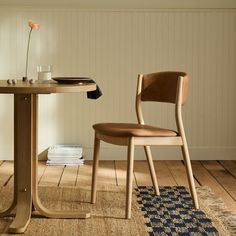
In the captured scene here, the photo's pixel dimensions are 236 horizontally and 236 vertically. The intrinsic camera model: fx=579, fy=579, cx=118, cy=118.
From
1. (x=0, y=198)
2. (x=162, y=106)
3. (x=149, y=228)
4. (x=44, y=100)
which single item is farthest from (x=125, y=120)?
(x=149, y=228)

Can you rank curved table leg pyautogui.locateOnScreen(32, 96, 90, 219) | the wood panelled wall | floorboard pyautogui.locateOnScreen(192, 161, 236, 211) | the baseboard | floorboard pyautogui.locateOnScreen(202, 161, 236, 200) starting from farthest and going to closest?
the baseboard → the wood panelled wall → floorboard pyautogui.locateOnScreen(202, 161, 236, 200) → floorboard pyautogui.locateOnScreen(192, 161, 236, 211) → curved table leg pyautogui.locateOnScreen(32, 96, 90, 219)

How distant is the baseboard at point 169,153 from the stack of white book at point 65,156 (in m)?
0.18

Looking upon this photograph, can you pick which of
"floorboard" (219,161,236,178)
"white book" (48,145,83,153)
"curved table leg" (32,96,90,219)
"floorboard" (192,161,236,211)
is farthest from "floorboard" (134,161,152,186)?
"curved table leg" (32,96,90,219)

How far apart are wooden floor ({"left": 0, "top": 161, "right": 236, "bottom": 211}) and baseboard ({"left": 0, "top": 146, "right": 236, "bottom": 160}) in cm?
9

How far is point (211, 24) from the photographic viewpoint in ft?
14.7

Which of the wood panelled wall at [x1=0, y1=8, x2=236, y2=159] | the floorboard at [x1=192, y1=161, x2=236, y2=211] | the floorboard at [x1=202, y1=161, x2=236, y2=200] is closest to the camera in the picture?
the floorboard at [x1=192, y1=161, x2=236, y2=211]

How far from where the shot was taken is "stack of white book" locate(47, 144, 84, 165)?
4.30 m

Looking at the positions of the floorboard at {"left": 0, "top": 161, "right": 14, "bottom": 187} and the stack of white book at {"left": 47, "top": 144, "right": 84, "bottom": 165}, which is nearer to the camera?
the floorboard at {"left": 0, "top": 161, "right": 14, "bottom": 187}

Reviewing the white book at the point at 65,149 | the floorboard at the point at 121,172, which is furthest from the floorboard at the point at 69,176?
the floorboard at the point at 121,172

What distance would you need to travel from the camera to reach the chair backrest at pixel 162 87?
315 centimetres

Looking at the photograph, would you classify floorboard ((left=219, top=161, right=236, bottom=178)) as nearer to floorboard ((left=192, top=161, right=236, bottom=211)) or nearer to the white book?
floorboard ((left=192, top=161, right=236, bottom=211))

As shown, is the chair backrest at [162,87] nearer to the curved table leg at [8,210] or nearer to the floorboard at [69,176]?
the floorboard at [69,176]

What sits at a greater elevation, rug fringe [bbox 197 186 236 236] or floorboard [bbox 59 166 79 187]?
rug fringe [bbox 197 186 236 236]

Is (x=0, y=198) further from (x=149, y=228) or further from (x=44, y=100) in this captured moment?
(x=44, y=100)
